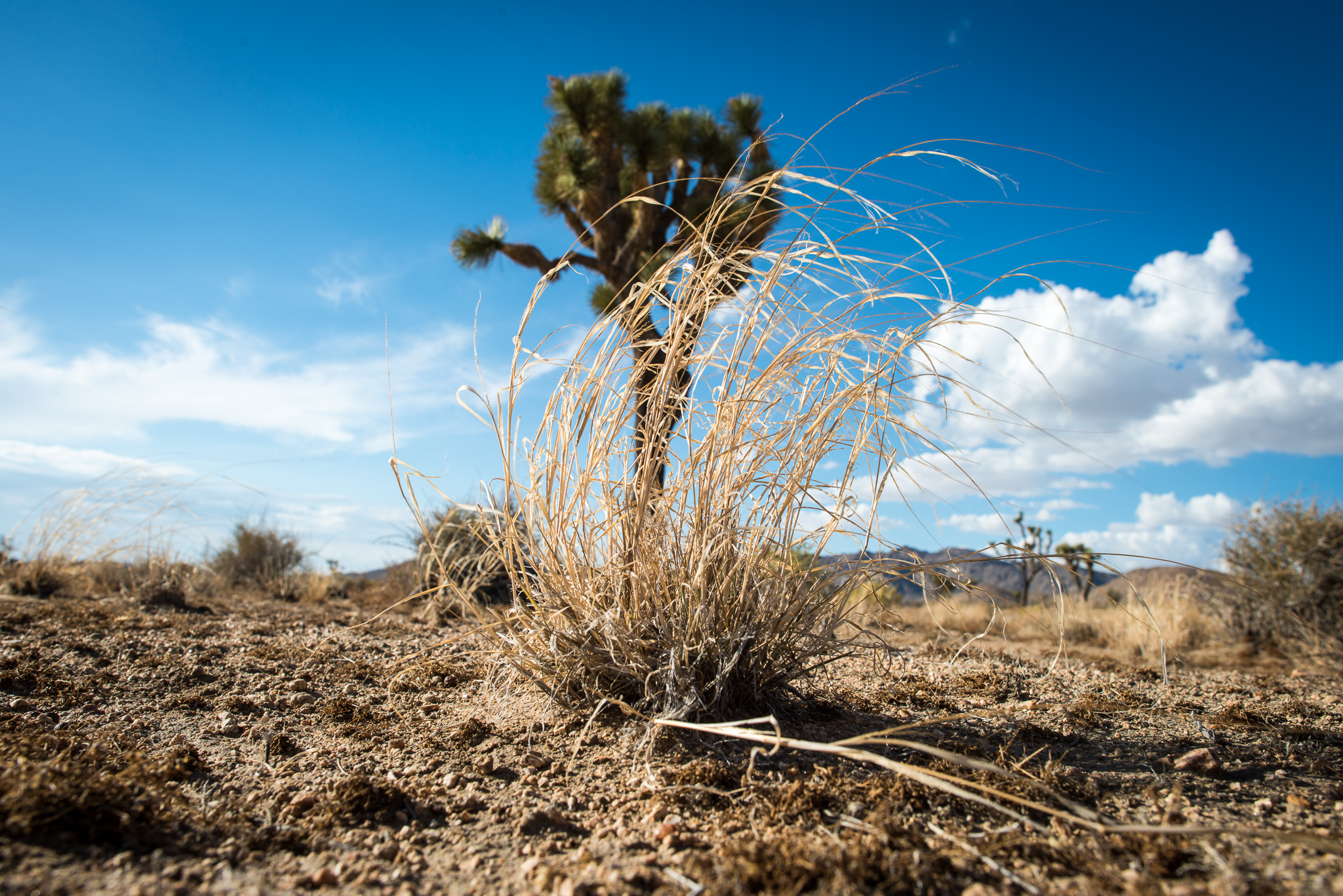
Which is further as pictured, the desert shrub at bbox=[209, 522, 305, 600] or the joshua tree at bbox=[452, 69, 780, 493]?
the joshua tree at bbox=[452, 69, 780, 493]

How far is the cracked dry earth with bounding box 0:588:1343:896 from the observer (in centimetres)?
145

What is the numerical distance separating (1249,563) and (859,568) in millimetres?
6869

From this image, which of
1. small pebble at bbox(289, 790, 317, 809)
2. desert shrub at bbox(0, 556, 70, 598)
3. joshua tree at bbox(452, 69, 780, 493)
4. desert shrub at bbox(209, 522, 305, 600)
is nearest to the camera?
small pebble at bbox(289, 790, 317, 809)

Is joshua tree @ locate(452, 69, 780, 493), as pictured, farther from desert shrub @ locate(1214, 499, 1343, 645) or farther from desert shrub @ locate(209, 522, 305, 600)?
desert shrub @ locate(1214, 499, 1343, 645)

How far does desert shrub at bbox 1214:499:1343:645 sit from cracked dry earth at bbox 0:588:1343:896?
372 centimetres

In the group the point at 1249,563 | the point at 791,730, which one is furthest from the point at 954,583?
the point at 1249,563

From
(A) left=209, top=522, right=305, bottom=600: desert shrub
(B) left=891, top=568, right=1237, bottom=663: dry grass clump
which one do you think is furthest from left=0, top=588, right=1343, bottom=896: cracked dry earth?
(A) left=209, top=522, right=305, bottom=600: desert shrub

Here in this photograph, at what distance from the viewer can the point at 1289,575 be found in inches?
255

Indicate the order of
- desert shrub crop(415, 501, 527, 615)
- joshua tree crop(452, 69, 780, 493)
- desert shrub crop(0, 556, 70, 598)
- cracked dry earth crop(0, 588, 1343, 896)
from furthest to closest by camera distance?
joshua tree crop(452, 69, 780, 493) → desert shrub crop(415, 501, 527, 615) → desert shrub crop(0, 556, 70, 598) → cracked dry earth crop(0, 588, 1343, 896)

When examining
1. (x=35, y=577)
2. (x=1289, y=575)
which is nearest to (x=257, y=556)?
(x=35, y=577)

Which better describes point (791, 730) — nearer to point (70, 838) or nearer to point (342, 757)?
point (342, 757)

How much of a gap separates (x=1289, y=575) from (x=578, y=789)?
755 cm

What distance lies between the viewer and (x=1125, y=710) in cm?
307

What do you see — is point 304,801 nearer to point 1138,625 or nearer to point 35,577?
point 35,577
